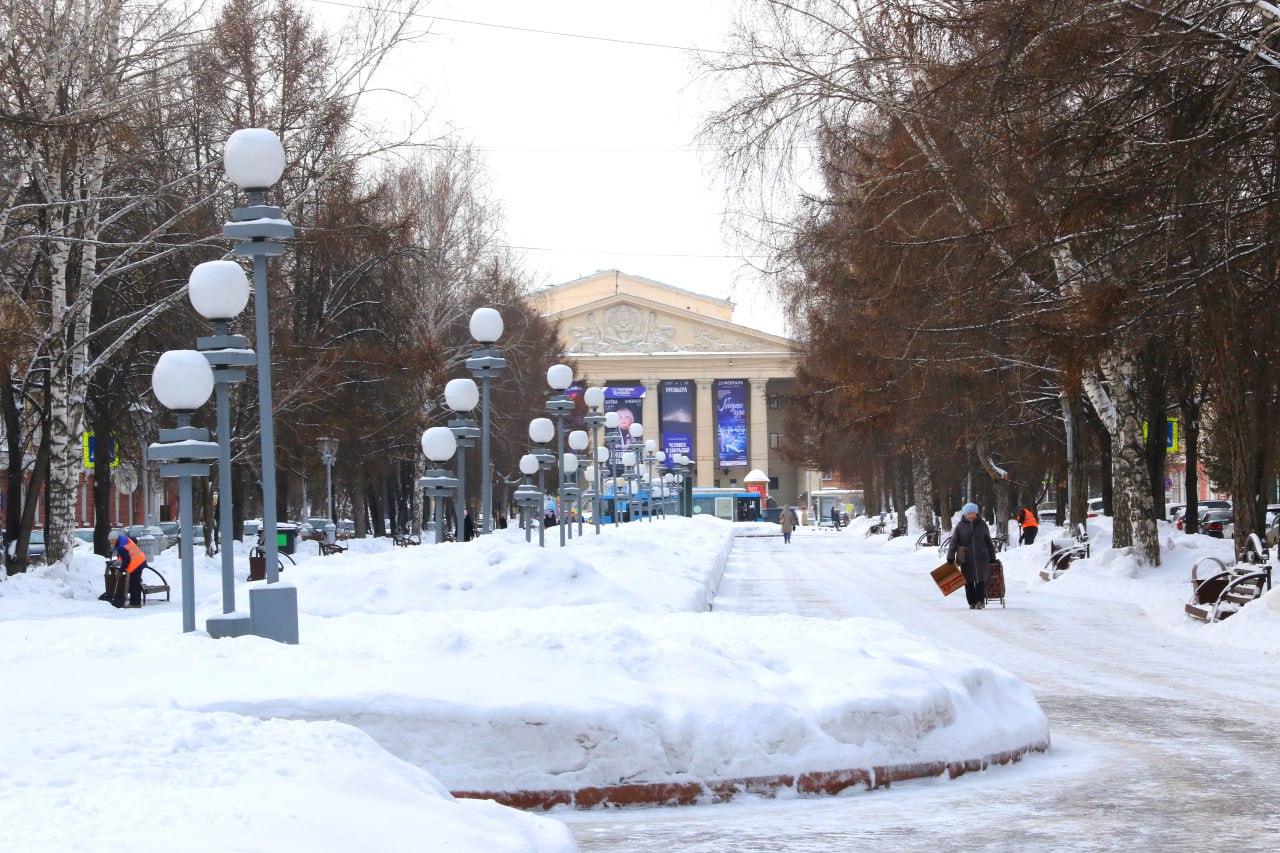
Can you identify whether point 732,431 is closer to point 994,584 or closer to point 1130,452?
point 1130,452

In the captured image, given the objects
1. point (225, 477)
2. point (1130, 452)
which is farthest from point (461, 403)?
point (1130, 452)

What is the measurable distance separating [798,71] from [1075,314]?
4799 millimetres

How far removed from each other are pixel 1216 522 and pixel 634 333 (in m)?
72.1

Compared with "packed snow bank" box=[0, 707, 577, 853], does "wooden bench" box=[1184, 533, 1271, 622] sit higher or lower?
lower

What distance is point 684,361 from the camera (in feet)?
423

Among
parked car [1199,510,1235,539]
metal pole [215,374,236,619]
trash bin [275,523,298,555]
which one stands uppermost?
metal pole [215,374,236,619]

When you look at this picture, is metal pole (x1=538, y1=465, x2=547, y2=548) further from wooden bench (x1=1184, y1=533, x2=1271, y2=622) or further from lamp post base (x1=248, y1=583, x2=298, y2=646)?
lamp post base (x1=248, y1=583, x2=298, y2=646)

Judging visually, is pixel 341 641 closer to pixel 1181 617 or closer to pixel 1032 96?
pixel 1032 96

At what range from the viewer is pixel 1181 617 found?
20.9 meters

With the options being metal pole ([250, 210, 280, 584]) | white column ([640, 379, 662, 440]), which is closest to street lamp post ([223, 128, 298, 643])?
metal pole ([250, 210, 280, 584])

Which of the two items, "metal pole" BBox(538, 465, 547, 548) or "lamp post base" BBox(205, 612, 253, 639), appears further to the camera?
Answer: "metal pole" BBox(538, 465, 547, 548)

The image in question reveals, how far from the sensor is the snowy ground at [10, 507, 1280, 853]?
5352mm

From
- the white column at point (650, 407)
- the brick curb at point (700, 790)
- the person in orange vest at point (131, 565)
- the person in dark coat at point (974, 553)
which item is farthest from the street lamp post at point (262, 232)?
the white column at point (650, 407)

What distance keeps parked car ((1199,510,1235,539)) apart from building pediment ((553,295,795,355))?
6410 cm
